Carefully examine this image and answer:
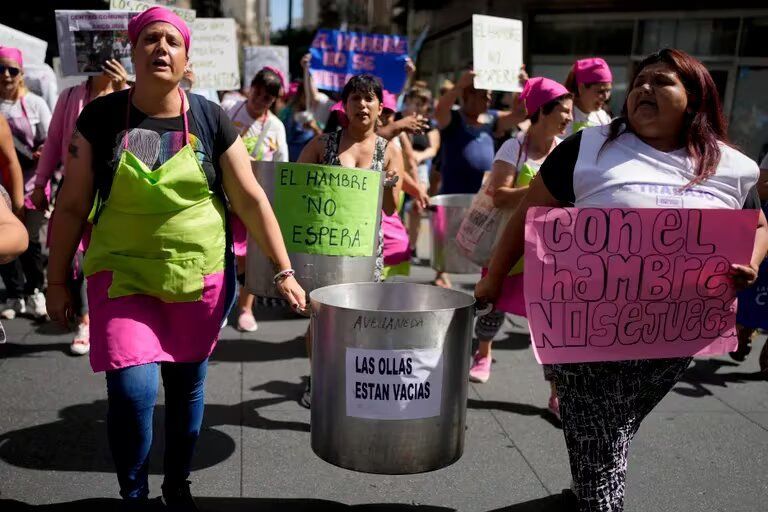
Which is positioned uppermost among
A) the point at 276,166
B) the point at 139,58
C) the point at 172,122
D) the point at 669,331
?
the point at 139,58

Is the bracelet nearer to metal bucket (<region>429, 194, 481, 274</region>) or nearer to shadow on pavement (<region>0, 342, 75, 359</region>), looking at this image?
metal bucket (<region>429, 194, 481, 274</region>)

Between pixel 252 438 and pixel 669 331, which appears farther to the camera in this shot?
pixel 252 438

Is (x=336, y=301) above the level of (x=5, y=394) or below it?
above

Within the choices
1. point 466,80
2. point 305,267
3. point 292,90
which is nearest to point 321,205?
point 305,267

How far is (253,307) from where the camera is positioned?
6.70 m

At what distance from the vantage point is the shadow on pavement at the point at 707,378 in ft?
16.2

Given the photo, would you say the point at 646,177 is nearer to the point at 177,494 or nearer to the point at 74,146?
the point at 74,146

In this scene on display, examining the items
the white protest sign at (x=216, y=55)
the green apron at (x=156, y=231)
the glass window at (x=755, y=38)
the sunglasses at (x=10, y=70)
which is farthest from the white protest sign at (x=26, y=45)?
the glass window at (x=755, y=38)

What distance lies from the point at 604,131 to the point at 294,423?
2.32 metres

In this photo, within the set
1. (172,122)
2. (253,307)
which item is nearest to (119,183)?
(172,122)

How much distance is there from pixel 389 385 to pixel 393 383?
14 millimetres

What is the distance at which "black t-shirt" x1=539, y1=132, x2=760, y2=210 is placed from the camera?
262 cm

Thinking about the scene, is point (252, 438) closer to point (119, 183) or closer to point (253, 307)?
point (119, 183)

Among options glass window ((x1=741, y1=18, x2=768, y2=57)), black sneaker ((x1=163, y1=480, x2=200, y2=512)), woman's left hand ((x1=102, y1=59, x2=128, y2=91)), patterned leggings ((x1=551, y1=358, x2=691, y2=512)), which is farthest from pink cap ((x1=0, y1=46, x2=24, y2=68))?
glass window ((x1=741, y1=18, x2=768, y2=57))
